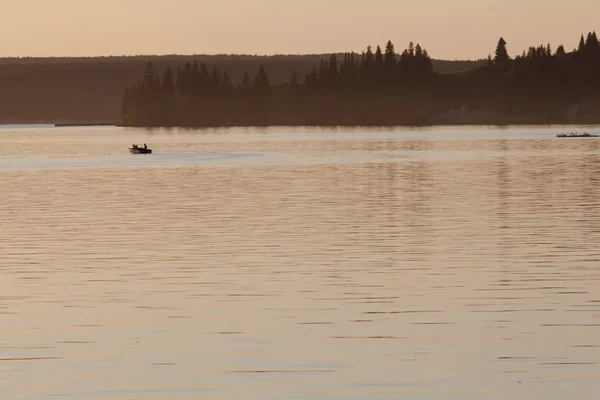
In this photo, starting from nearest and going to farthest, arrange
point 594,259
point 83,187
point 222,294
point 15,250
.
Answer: point 222,294 < point 594,259 < point 15,250 < point 83,187

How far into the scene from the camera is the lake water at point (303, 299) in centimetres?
1983

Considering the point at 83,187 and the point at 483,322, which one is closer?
the point at 483,322

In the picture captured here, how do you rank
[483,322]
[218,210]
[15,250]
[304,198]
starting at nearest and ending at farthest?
1. [483,322]
2. [15,250]
3. [218,210]
4. [304,198]

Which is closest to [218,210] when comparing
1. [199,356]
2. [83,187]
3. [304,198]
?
[304,198]

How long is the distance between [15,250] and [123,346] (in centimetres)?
1704

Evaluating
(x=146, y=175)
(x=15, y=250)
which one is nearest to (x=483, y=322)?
(x=15, y=250)

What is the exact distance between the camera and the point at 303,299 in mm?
27688

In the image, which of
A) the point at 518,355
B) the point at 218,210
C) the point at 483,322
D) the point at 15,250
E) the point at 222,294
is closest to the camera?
the point at 518,355

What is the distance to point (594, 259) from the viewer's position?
1347 inches

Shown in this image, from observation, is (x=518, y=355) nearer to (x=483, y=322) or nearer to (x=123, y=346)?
(x=483, y=322)

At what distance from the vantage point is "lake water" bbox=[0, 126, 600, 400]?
19.8 metres

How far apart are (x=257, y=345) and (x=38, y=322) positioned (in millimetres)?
5087

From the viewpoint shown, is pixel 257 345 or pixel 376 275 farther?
pixel 376 275

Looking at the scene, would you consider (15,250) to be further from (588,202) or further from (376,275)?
(588,202)
